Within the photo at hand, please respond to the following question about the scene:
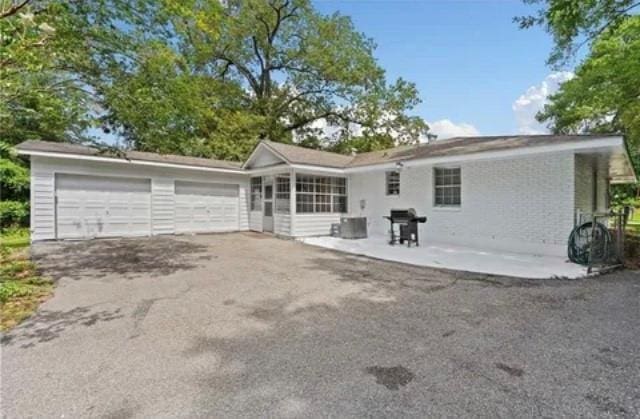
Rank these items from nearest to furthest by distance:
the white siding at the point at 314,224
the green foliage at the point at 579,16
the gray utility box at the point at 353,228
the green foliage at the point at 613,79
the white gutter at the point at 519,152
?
1. the white gutter at the point at 519,152
2. the green foliage at the point at 579,16
3. the green foliage at the point at 613,79
4. the gray utility box at the point at 353,228
5. the white siding at the point at 314,224

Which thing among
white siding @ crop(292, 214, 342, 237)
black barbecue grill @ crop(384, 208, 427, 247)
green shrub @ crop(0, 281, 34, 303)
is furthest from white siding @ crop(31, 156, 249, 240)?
black barbecue grill @ crop(384, 208, 427, 247)

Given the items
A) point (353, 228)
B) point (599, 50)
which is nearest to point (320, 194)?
point (353, 228)

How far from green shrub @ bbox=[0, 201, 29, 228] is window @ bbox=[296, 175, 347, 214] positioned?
38.8 feet

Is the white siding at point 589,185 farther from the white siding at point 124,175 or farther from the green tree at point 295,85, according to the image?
the white siding at point 124,175

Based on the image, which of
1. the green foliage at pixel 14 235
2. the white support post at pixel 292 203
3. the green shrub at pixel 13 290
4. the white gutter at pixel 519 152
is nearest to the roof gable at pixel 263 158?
the white support post at pixel 292 203

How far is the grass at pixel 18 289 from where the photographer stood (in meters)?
4.56

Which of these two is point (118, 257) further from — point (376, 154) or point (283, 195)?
point (376, 154)

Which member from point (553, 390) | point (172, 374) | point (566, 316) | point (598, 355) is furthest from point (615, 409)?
point (172, 374)

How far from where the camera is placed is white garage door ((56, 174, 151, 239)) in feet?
38.4

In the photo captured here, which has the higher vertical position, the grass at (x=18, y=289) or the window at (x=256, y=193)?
the window at (x=256, y=193)

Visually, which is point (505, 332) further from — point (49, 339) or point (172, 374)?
point (49, 339)

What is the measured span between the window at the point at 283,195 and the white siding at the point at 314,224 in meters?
0.76

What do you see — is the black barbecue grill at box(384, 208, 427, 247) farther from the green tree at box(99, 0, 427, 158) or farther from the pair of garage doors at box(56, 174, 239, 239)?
the green tree at box(99, 0, 427, 158)

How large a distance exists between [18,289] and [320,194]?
1009 cm
